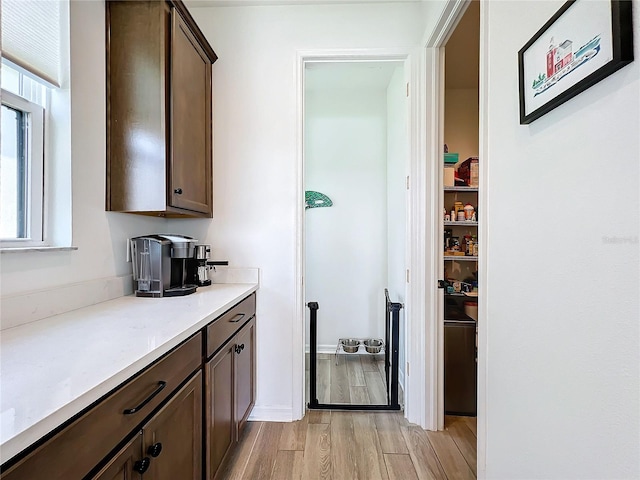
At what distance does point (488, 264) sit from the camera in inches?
45.8

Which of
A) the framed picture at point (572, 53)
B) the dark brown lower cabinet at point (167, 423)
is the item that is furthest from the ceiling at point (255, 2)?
the dark brown lower cabinet at point (167, 423)

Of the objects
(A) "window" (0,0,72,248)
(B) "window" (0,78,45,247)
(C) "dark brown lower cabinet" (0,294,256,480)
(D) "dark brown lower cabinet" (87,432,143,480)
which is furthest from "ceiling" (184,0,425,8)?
(D) "dark brown lower cabinet" (87,432,143,480)

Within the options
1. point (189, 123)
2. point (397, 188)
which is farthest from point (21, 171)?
point (397, 188)

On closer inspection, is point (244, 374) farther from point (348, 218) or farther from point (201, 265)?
point (348, 218)

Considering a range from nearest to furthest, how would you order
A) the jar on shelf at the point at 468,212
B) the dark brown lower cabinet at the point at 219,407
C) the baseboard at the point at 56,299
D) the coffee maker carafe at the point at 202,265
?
1. the baseboard at the point at 56,299
2. the dark brown lower cabinet at the point at 219,407
3. the coffee maker carafe at the point at 202,265
4. the jar on shelf at the point at 468,212

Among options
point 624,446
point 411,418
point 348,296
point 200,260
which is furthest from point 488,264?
point 348,296

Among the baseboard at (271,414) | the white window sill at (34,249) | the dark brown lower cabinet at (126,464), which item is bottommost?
the baseboard at (271,414)

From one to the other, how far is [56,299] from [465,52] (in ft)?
10.1

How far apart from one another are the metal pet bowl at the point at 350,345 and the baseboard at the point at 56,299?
207 centimetres

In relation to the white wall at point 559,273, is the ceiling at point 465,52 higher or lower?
higher

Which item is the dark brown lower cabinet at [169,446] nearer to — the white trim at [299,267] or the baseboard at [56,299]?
the baseboard at [56,299]

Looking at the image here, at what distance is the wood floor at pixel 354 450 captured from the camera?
63.9 inches

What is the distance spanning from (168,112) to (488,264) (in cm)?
160

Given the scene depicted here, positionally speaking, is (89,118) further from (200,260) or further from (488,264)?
(488,264)
